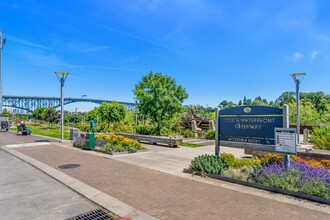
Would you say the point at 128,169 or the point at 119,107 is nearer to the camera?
the point at 128,169

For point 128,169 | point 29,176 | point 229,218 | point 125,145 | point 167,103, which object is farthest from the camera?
point 167,103

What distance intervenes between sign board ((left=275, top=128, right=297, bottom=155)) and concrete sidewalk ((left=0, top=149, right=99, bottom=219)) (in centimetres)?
519

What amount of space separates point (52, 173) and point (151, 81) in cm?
1364

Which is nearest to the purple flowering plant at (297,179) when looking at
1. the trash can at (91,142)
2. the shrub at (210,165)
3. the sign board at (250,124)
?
the sign board at (250,124)

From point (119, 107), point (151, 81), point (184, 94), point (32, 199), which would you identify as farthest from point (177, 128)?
point (32, 199)

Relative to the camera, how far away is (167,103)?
19.3 meters

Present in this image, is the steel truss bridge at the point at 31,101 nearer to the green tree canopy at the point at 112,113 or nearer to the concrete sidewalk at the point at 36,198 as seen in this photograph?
the green tree canopy at the point at 112,113

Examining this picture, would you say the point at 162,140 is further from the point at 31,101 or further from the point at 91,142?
the point at 31,101

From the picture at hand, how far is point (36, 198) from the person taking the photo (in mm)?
5012

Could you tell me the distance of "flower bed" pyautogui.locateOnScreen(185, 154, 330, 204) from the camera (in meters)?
4.86

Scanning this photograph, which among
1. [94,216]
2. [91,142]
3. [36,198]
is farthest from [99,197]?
[91,142]

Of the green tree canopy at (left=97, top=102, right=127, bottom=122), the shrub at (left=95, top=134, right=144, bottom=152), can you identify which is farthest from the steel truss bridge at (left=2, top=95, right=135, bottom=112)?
the shrub at (left=95, top=134, right=144, bottom=152)

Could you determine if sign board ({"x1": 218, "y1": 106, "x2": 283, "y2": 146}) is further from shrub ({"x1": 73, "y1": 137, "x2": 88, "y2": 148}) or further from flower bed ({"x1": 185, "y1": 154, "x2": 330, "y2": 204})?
shrub ({"x1": 73, "y1": 137, "x2": 88, "y2": 148})

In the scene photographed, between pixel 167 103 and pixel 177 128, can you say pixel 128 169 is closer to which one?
pixel 167 103
